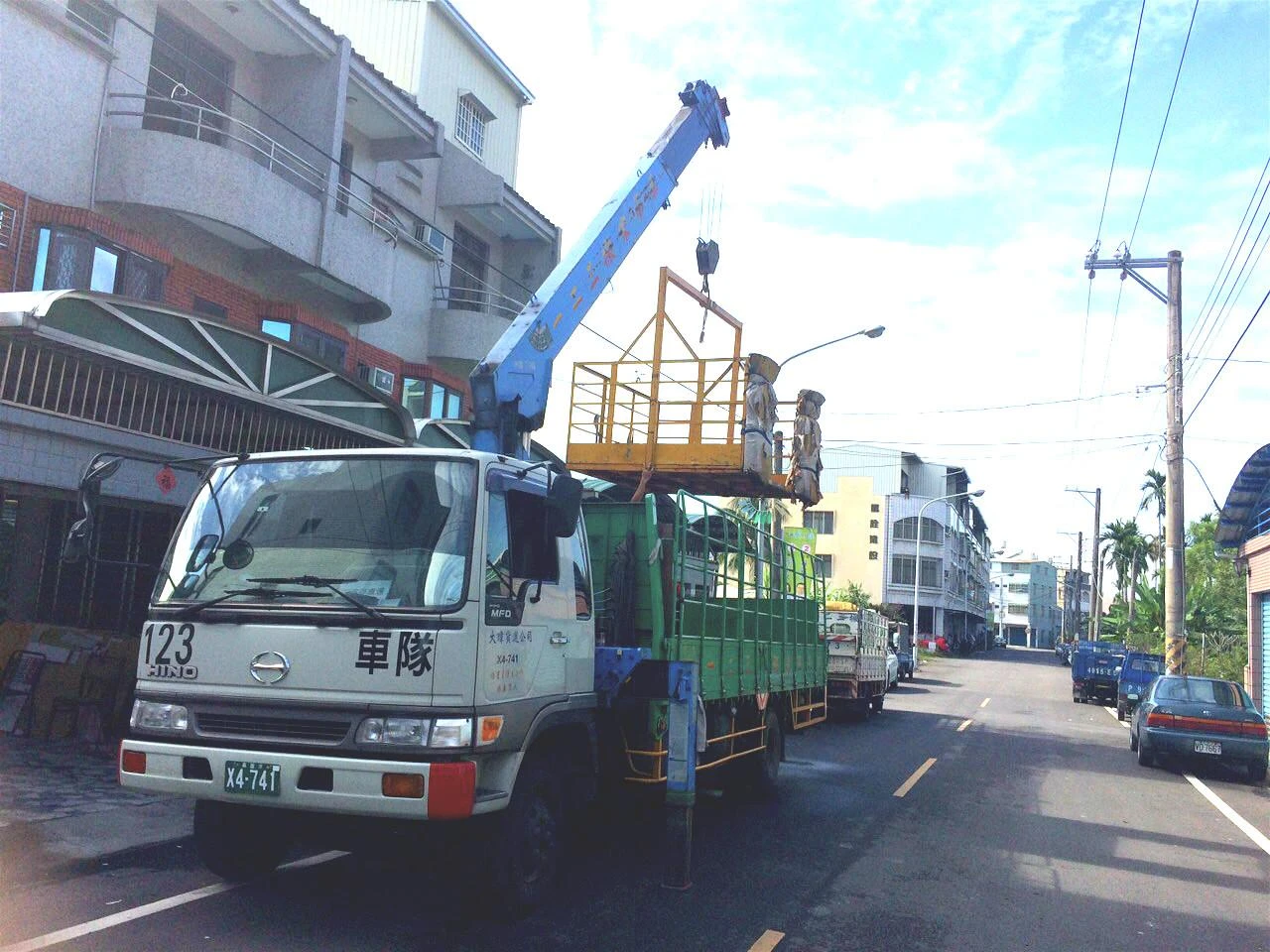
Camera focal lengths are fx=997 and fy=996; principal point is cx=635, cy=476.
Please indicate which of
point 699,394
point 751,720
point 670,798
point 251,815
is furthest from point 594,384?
point 251,815

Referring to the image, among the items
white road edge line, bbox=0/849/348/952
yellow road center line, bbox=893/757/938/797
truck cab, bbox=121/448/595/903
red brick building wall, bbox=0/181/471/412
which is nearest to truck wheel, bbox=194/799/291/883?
truck cab, bbox=121/448/595/903

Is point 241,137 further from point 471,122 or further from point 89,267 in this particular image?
point 471,122

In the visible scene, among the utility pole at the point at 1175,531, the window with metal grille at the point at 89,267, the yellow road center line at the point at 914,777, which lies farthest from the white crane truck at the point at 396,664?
the utility pole at the point at 1175,531

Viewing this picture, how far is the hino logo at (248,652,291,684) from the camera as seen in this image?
16.5 feet

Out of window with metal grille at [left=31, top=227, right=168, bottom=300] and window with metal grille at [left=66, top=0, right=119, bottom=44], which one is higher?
window with metal grille at [left=66, top=0, right=119, bottom=44]

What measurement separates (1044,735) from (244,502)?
1760 cm

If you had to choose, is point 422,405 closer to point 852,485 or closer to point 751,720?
point 751,720

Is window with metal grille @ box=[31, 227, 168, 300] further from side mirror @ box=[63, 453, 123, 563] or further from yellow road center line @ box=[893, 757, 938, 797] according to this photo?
yellow road center line @ box=[893, 757, 938, 797]

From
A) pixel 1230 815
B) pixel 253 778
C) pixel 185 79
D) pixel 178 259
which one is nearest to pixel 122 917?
pixel 253 778

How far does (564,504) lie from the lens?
5500mm

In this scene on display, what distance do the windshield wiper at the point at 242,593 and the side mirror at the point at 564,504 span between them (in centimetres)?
132

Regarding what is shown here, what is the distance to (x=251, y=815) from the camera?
5648mm

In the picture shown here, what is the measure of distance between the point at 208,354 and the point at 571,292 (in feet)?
13.1

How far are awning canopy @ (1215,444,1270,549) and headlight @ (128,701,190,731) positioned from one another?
23118mm
